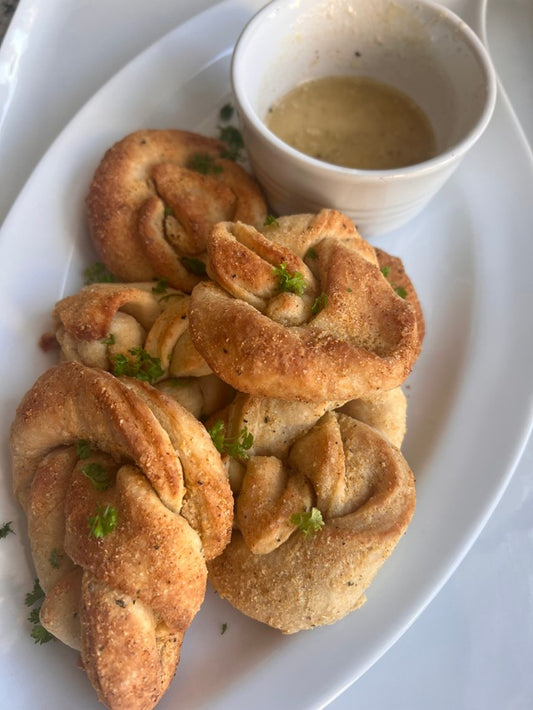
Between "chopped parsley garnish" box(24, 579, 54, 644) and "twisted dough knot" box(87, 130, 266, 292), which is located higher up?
"twisted dough knot" box(87, 130, 266, 292)

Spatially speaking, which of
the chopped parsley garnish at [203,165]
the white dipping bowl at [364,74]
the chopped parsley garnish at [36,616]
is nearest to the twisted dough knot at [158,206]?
the chopped parsley garnish at [203,165]

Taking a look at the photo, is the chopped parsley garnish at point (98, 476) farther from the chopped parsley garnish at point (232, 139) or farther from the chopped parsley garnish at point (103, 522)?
the chopped parsley garnish at point (232, 139)

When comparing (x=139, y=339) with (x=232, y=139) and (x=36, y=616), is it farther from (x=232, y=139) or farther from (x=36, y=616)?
(x=232, y=139)

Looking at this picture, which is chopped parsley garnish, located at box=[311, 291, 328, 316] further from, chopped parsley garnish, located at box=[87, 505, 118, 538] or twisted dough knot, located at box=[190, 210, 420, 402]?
chopped parsley garnish, located at box=[87, 505, 118, 538]

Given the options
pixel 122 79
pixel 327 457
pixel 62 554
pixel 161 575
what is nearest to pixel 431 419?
→ pixel 327 457

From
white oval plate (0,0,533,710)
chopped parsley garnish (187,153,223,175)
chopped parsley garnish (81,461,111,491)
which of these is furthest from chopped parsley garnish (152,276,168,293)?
chopped parsley garnish (81,461,111,491)

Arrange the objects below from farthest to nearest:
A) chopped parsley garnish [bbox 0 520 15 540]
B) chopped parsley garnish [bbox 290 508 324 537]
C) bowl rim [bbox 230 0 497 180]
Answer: bowl rim [bbox 230 0 497 180] → chopped parsley garnish [bbox 0 520 15 540] → chopped parsley garnish [bbox 290 508 324 537]

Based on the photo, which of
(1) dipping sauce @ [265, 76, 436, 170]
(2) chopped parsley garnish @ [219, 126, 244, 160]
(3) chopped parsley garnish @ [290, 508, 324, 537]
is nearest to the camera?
(3) chopped parsley garnish @ [290, 508, 324, 537]
